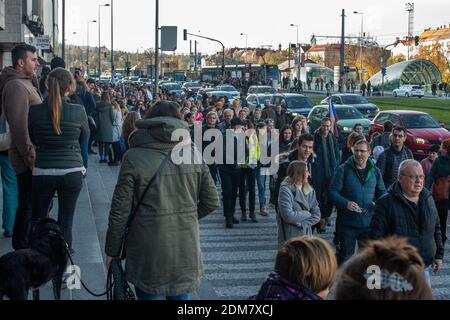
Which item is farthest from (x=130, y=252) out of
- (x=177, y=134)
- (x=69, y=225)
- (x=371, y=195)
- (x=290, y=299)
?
(x=371, y=195)

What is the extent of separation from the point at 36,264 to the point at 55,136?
1430 millimetres

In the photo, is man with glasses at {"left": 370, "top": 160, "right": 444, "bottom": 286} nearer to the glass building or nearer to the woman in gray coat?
the woman in gray coat

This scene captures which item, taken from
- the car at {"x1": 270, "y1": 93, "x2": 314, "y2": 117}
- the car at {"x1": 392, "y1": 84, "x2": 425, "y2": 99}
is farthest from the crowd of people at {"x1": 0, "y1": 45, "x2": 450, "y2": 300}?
the car at {"x1": 392, "y1": 84, "x2": 425, "y2": 99}

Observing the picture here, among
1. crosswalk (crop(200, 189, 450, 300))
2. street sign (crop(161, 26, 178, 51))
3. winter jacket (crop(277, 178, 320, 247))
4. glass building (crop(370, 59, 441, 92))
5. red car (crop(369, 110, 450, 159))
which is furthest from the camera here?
glass building (crop(370, 59, 441, 92))

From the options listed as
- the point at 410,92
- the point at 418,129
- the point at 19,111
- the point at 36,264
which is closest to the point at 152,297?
the point at 36,264

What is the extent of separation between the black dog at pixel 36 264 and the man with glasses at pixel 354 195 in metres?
3.33

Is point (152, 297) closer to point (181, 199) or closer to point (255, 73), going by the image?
point (181, 199)

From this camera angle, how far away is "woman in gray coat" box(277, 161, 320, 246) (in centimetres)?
781

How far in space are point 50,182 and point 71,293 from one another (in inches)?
38.1

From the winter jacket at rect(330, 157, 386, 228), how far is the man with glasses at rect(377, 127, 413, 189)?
2.22 meters

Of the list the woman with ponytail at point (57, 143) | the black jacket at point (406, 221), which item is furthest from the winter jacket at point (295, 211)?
the woman with ponytail at point (57, 143)

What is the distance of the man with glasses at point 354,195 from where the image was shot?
314 inches

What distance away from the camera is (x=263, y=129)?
512 inches
